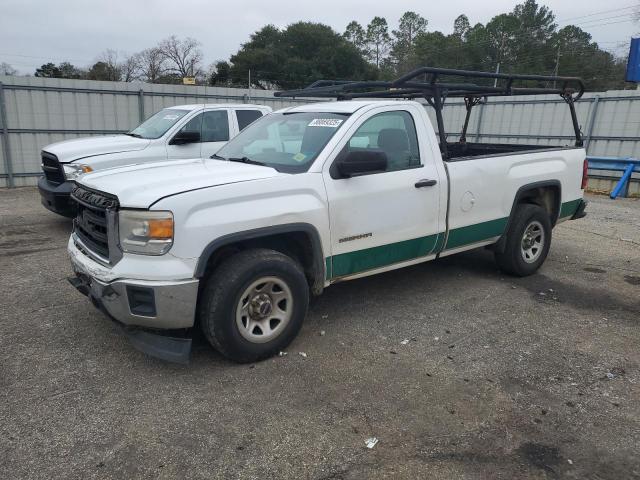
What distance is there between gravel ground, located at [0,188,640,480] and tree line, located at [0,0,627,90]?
4528 centimetres

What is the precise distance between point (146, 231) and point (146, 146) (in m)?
5.01

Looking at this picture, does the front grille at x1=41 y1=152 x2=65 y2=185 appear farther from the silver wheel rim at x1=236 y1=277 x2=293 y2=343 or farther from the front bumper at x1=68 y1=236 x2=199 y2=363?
the silver wheel rim at x1=236 y1=277 x2=293 y2=343

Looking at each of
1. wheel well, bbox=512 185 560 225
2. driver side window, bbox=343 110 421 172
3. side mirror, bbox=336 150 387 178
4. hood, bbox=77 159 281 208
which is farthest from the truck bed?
hood, bbox=77 159 281 208

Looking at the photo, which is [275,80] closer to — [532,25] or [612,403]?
[532,25]

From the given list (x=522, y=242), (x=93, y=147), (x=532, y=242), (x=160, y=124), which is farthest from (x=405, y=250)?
(x=160, y=124)

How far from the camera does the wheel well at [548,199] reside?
585 centimetres

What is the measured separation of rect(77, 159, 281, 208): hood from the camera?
3.33 m

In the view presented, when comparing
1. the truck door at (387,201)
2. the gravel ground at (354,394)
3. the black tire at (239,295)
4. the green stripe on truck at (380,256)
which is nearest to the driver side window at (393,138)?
the truck door at (387,201)

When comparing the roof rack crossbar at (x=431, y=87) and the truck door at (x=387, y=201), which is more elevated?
the roof rack crossbar at (x=431, y=87)

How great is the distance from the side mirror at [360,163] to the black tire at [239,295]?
83 cm

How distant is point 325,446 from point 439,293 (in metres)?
2.83

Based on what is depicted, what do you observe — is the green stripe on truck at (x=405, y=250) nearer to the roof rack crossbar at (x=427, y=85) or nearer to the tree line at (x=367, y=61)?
the roof rack crossbar at (x=427, y=85)

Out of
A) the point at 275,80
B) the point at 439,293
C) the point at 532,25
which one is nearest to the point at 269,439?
the point at 439,293

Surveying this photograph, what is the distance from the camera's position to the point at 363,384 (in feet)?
11.5
